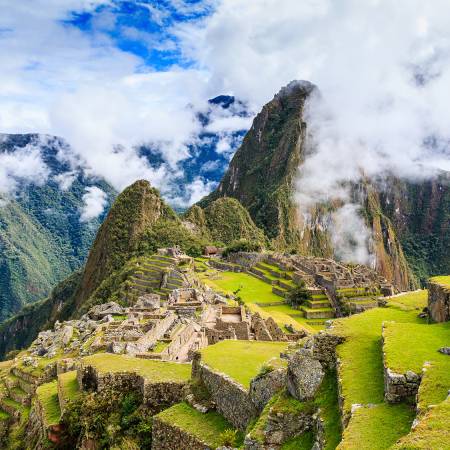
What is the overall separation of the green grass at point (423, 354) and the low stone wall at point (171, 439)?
4.33m

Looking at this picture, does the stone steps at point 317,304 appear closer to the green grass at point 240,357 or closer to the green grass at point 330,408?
the green grass at point 240,357

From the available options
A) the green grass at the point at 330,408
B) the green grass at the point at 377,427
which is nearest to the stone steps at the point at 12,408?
the green grass at the point at 330,408

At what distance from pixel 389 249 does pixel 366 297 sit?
137702 millimetres

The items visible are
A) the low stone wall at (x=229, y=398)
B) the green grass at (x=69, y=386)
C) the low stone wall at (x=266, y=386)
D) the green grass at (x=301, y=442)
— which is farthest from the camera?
the green grass at (x=69, y=386)

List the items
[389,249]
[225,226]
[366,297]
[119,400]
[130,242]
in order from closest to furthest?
[119,400], [366,297], [130,242], [225,226], [389,249]

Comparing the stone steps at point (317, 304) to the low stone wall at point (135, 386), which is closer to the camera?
the low stone wall at point (135, 386)

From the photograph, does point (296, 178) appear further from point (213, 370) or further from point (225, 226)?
point (213, 370)

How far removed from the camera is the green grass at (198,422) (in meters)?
9.93

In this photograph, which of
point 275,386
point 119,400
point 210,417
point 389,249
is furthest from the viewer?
point 389,249

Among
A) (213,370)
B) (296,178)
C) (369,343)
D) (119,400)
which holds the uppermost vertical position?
(296,178)

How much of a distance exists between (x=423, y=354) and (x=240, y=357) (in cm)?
589

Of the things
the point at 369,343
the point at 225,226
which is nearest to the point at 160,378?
the point at 369,343

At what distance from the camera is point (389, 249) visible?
190 meters

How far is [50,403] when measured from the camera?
48.9ft
